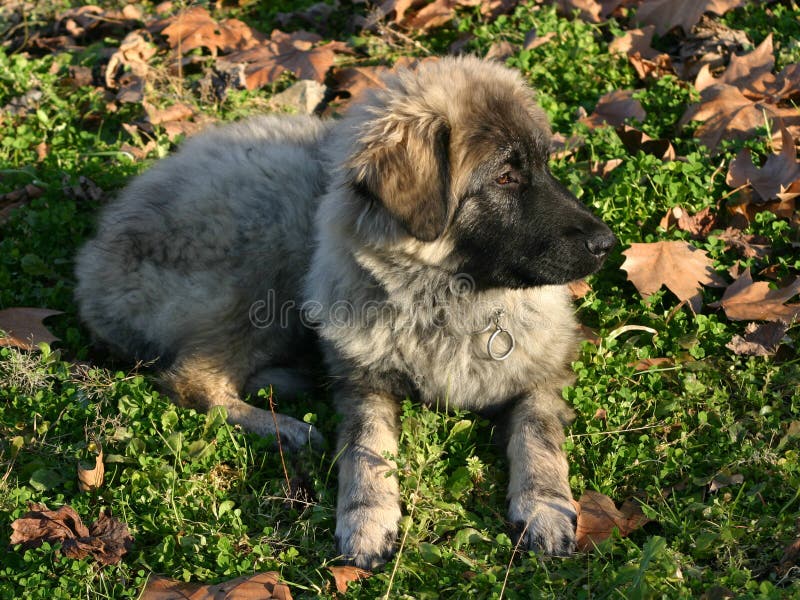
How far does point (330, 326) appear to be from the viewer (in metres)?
3.72

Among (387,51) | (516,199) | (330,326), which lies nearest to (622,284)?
(516,199)

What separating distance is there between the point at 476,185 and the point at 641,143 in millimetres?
1889

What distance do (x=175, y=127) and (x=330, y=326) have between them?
7.97ft

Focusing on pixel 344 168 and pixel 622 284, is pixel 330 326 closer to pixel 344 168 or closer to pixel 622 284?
pixel 344 168

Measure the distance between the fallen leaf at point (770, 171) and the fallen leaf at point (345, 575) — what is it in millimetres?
2748

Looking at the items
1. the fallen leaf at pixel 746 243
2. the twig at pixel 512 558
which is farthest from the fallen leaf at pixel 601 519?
the fallen leaf at pixel 746 243

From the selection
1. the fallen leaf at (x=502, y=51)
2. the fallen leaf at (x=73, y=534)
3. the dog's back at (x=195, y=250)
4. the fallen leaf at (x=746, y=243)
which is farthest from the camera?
the fallen leaf at (x=502, y=51)

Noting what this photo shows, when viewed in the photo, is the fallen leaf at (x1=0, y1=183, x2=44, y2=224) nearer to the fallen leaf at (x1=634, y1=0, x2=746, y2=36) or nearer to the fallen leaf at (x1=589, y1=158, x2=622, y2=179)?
the fallen leaf at (x1=589, y1=158, x2=622, y2=179)

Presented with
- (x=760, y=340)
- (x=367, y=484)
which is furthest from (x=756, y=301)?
(x=367, y=484)

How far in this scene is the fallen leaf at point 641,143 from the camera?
475 cm

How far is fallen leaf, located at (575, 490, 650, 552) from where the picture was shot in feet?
9.93

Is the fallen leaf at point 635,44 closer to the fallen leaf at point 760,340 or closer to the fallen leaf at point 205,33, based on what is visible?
the fallen leaf at point 760,340

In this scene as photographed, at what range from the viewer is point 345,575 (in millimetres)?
2910

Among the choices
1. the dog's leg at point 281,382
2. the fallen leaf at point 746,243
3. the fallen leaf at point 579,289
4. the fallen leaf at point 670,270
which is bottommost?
the dog's leg at point 281,382
